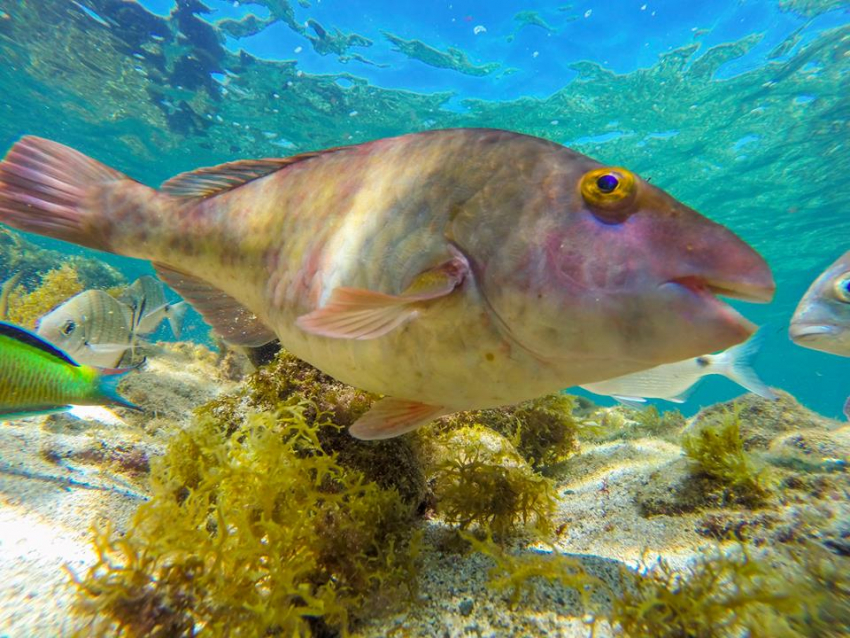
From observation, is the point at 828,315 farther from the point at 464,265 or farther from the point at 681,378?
the point at 464,265

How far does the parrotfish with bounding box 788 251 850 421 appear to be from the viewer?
4.15 meters

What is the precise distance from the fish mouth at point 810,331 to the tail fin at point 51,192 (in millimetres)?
6414

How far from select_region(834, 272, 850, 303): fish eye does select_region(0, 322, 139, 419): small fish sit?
6.37m

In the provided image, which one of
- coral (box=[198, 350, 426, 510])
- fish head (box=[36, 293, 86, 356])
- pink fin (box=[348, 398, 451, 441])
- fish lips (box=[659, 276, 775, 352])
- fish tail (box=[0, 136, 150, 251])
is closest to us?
fish lips (box=[659, 276, 775, 352])

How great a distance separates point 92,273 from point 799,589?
20.8 m

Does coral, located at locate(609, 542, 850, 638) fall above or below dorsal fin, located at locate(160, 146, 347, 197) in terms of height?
below

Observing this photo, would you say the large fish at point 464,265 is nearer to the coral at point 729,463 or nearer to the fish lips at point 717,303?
the fish lips at point 717,303

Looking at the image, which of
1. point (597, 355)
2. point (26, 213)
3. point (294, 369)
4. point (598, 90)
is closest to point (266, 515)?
point (294, 369)

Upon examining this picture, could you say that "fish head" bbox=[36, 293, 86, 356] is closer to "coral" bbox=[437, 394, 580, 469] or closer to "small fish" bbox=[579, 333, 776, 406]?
"coral" bbox=[437, 394, 580, 469]

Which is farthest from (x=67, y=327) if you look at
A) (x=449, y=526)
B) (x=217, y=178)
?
(x=449, y=526)

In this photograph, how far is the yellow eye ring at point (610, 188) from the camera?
62.1 inches

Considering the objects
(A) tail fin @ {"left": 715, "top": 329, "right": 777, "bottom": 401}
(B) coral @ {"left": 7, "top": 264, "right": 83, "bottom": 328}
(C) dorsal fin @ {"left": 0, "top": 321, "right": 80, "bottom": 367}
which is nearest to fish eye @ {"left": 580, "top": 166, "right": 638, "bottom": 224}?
(C) dorsal fin @ {"left": 0, "top": 321, "right": 80, "bottom": 367}

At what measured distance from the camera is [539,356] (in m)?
1.68

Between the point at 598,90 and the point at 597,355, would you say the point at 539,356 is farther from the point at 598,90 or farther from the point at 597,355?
the point at 598,90
